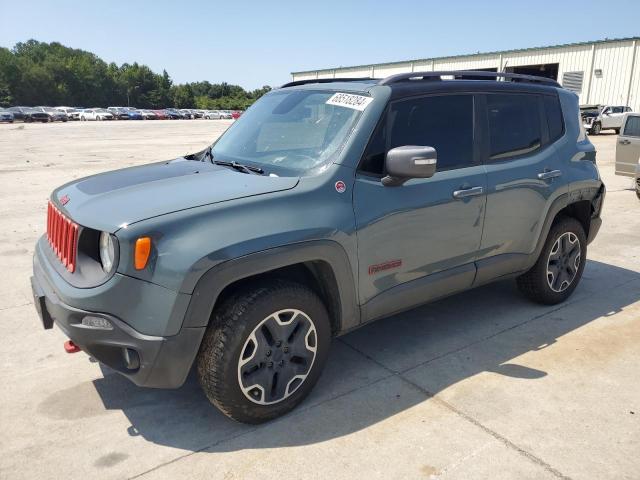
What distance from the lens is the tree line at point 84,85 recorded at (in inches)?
3381

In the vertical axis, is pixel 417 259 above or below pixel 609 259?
above

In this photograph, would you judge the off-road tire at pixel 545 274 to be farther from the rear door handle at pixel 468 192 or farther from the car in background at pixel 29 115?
the car in background at pixel 29 115

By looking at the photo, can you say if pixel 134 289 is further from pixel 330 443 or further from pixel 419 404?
pixel 419 404

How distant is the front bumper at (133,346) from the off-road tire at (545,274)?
3060mm

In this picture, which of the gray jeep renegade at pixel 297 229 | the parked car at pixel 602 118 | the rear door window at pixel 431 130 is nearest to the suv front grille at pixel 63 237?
the gray jeep renegade at pixel 297 229

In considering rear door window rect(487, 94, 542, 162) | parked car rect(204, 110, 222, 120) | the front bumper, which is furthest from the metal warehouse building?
parked car rect(204, 110, 222, 120)

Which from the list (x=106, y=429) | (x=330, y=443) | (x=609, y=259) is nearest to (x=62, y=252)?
(x=106, y=429)

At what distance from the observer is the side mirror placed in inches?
119

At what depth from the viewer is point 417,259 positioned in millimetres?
3449

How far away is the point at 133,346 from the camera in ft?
8.32

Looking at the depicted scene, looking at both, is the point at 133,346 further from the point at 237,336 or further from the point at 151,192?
the point at 151,192

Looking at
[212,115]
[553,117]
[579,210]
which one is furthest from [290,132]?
[212,115]

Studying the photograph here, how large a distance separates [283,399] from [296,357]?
0.81 ft

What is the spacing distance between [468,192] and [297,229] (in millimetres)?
1428
